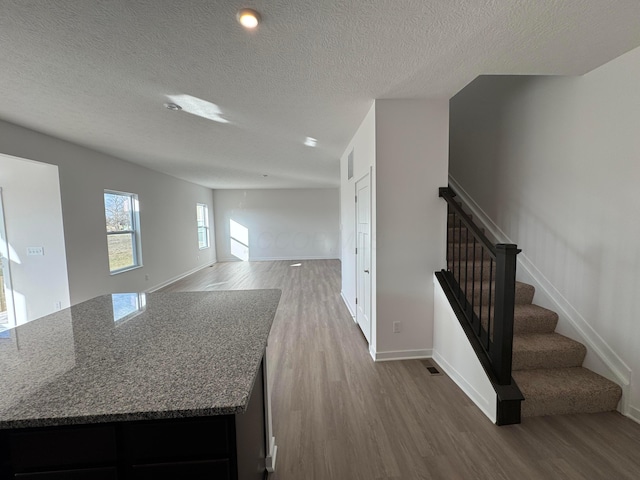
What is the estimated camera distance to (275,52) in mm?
1741

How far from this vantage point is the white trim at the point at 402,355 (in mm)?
2725

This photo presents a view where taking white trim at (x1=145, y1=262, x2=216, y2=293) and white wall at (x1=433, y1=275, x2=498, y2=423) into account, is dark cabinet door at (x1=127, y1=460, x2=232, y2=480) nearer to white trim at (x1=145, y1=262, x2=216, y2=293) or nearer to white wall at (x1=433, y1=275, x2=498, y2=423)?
white wall at (x1=433, y1=275, x2=498, y2=423)

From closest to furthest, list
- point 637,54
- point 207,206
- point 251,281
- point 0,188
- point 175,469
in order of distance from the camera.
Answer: point 175,469, point 637,54, point 0,188, point 251,281, point 207,206

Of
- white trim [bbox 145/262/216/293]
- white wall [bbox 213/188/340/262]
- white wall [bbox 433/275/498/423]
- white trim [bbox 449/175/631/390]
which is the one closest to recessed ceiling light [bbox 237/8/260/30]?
white wall [bbox 433/275/498/423]

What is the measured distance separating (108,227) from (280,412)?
4379 mm

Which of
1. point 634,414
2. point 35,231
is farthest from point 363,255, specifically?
point 35,231

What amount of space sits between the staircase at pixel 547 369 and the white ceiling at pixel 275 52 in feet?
4.65

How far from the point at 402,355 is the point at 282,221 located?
721 cm

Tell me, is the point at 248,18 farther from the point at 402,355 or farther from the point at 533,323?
the point at 533,323

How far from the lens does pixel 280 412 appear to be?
2031 mm

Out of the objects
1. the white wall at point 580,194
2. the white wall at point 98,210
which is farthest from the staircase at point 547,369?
the white wall at point 98,210

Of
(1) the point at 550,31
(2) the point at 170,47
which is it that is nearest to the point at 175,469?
(2) the point at 170,47

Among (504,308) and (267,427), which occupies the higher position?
(504,308)

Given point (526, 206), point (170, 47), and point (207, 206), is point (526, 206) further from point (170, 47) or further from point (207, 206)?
point (207, 206)
